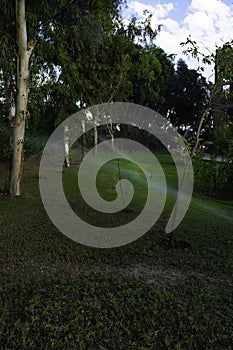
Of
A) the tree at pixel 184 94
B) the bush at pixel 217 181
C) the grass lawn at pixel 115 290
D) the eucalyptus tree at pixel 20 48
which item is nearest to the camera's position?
the grass lawn at pixel 115 290

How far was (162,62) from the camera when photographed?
1019 inches

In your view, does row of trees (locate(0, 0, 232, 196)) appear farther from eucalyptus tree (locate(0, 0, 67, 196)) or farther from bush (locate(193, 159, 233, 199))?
bush (locate(193, 159, 233, 199))

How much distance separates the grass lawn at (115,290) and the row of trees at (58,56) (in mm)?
2249

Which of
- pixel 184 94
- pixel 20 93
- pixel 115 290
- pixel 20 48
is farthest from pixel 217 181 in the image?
pixel 184 94

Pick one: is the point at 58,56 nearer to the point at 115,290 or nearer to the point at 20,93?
the point at 20,93

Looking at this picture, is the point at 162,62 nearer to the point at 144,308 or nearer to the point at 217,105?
the point at 217,105

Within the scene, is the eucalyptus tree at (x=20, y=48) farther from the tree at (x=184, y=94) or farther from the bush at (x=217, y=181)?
the tree at (x=184, y=94)

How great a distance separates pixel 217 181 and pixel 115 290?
7637 millimetres

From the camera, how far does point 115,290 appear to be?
3.24m

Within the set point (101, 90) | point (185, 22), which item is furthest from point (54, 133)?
point (185, 22)

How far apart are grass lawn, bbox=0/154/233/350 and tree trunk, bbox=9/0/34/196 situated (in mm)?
2055

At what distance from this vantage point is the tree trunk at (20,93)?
680 cm

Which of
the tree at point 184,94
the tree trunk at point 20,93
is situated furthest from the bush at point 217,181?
the tree at point 184,94

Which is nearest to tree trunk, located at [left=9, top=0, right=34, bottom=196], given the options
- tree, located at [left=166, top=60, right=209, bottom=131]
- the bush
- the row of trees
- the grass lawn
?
the row of trees
